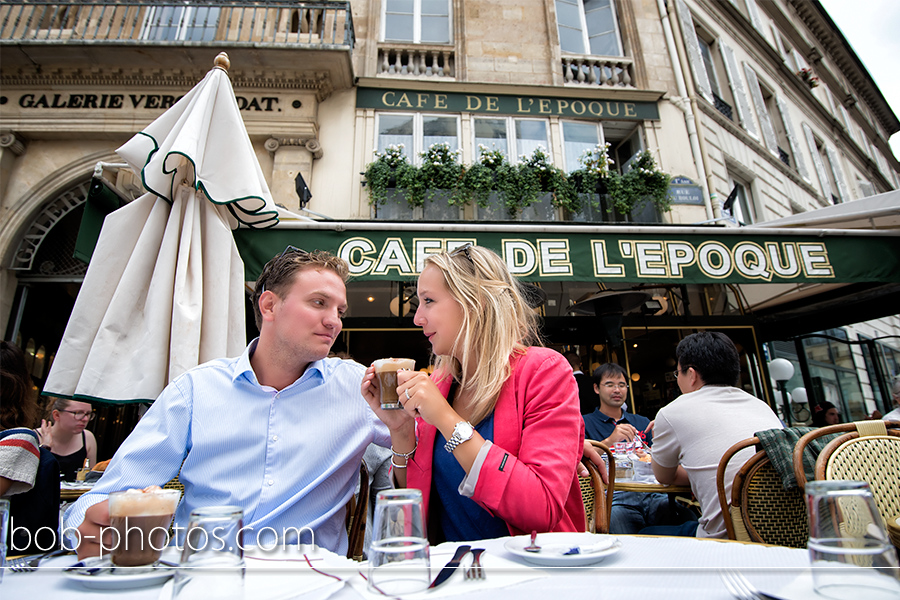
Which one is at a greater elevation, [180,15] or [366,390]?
[180,15]

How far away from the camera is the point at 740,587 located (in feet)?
2.50

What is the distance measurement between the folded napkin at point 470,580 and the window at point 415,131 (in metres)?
7.50

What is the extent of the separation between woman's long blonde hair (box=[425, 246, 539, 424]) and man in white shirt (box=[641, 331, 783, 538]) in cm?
135

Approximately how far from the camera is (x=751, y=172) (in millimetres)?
9602

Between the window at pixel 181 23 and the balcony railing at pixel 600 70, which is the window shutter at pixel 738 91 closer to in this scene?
the balcony railing at pixel 600 70

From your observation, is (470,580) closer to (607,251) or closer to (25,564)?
(25,564)

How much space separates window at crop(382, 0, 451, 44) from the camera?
29.0 feet

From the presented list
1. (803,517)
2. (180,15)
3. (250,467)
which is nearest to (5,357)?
(250,467)

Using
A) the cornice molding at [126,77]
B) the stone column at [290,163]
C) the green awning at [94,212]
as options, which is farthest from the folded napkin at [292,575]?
the cornice molding at [126,77]

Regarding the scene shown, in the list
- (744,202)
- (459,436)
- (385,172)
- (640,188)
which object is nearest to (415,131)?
(385,172)

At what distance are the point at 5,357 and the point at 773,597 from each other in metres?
2.97

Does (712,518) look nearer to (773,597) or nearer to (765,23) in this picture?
(773,597)

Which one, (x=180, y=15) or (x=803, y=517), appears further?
(x=180, y=15)

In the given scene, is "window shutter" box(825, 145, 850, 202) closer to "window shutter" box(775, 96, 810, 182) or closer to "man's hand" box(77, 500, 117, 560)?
"window shutter" box(775, 96, 810, 182)
